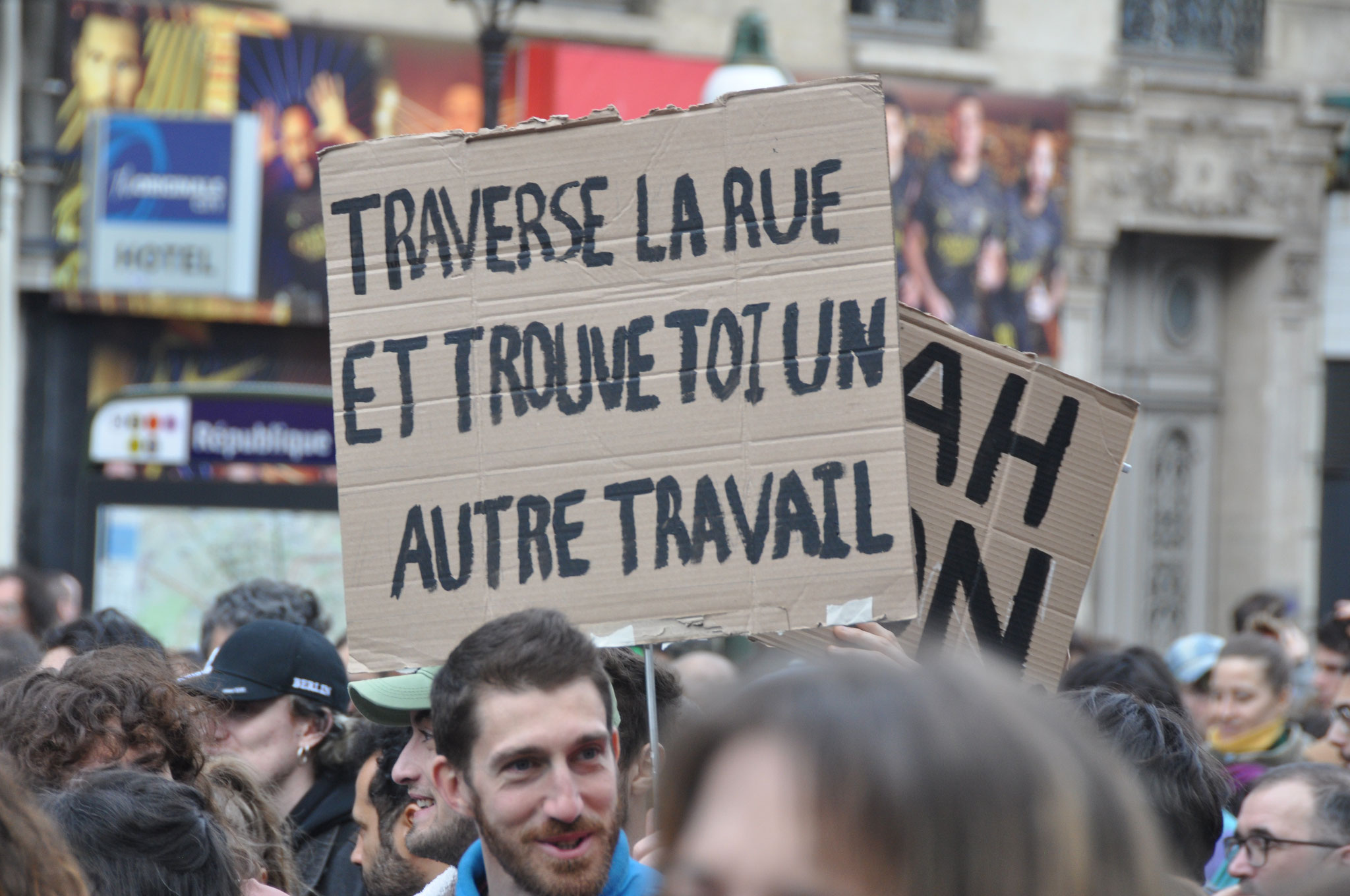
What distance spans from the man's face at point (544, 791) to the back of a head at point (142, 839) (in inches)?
17.1

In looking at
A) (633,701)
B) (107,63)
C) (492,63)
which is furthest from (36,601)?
(107,63)

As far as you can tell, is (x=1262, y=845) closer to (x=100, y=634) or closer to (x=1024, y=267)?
(x=100, y=634)

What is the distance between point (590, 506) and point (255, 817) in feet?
3.26

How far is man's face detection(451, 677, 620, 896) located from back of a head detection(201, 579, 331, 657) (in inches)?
96.1

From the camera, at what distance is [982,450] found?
3.43m

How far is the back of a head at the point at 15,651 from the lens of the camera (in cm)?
468

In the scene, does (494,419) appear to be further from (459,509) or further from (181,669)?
(181,669)

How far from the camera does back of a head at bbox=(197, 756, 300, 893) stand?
10.5 feet

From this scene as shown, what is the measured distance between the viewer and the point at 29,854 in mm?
1933

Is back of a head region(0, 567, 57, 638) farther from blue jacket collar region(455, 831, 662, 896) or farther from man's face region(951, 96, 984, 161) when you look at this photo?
man's face region(951, 96, 984, 161)

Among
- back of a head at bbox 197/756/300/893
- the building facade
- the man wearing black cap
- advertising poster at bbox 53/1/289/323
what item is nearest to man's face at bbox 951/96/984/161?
the building facade

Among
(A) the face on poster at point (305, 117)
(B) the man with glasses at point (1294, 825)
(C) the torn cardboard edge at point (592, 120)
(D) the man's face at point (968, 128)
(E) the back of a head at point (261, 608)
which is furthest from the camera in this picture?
(D) the man's face at point (968, 128)

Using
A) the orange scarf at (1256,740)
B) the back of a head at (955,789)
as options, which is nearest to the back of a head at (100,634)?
the back of a head at (955,789)

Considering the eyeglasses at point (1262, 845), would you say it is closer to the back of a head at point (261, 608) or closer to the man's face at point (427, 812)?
the man's face at point (427, 812)
